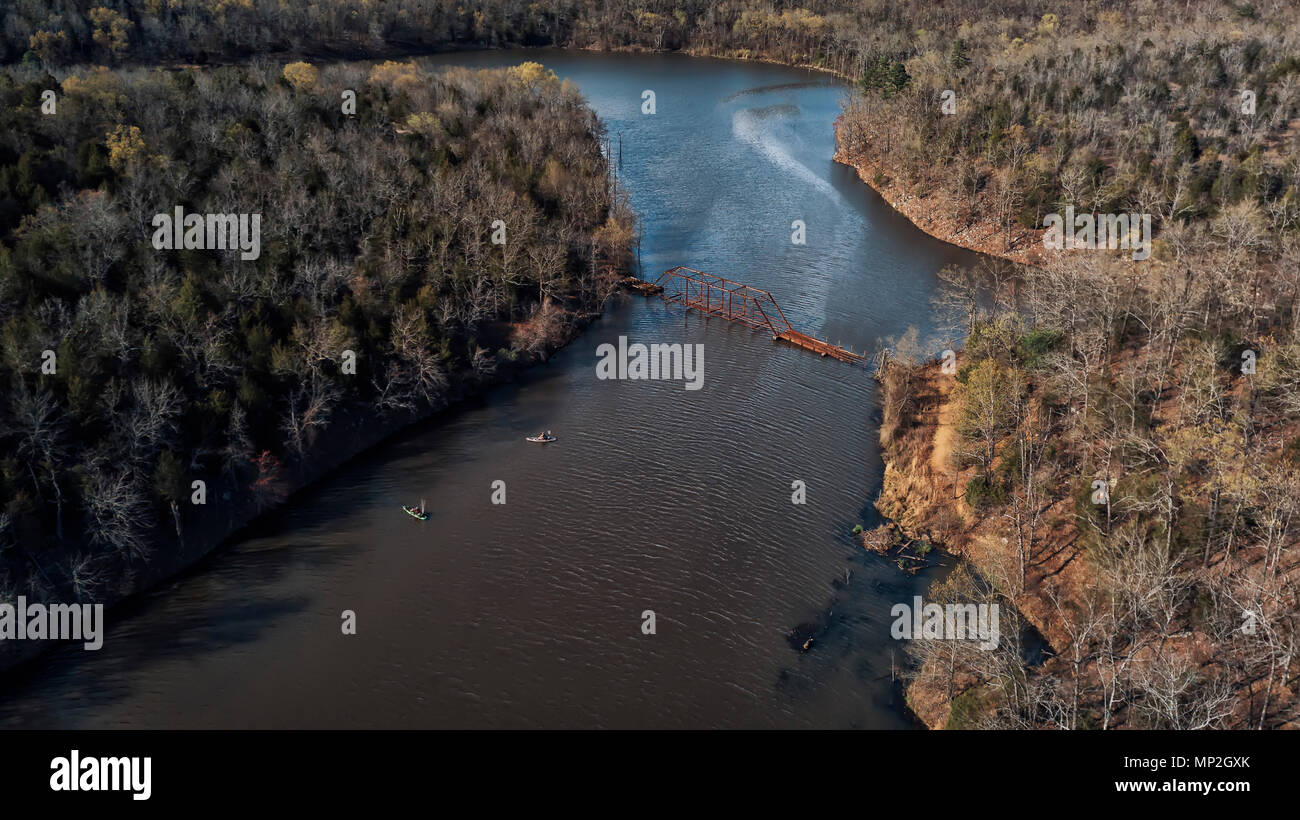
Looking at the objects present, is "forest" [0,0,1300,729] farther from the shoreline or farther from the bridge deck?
the bridge deck

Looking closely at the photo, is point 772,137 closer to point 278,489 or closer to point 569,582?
point 278,489

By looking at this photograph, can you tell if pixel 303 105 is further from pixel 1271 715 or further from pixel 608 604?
pixel 1271 715

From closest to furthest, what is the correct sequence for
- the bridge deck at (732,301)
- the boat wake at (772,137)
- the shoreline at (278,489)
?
the shoreline at (278,489) < the bridge deck at (732,301) < the boat wake at (772,137)

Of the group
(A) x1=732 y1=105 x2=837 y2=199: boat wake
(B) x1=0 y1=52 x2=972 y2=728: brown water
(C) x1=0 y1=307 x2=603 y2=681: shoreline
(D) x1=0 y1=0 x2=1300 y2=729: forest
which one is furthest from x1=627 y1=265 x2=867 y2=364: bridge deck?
(A) x1=732 y1=105 x2=837 y2=199: boat wake

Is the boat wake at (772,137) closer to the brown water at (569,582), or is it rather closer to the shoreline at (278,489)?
the brown water at (569,582)

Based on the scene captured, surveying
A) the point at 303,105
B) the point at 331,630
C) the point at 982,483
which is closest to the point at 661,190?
the point at 303,105

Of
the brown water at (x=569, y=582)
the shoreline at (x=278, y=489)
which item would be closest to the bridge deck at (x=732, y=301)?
the brown water at (x=569, y=582)
